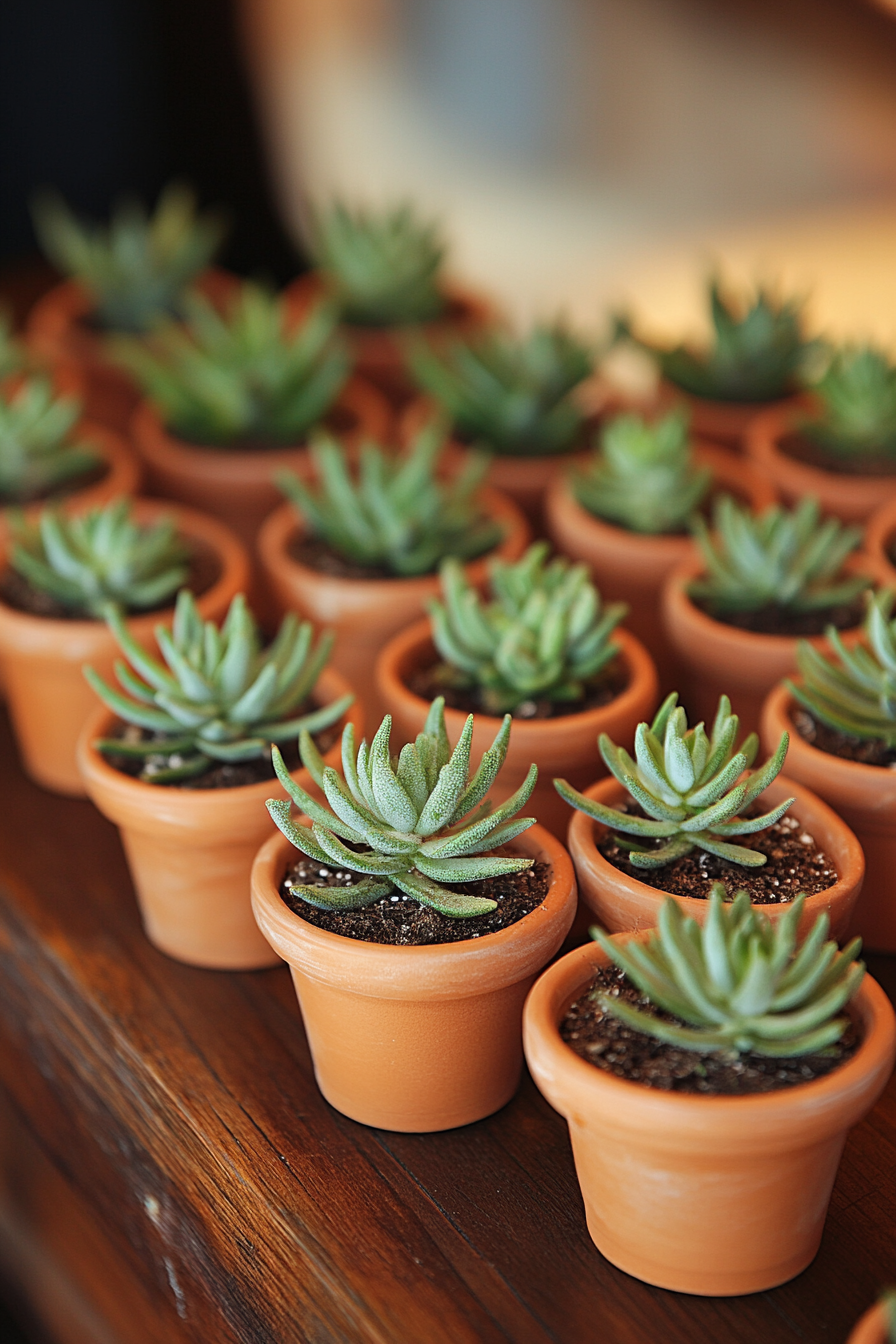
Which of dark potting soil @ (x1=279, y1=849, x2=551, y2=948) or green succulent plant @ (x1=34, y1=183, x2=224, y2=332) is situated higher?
green succulent plant @ (x1=34, y1=183, x2=224, y2=332)

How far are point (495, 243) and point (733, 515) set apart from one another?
4.53 feet

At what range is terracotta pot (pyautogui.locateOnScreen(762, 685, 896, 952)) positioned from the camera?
39.0 inches

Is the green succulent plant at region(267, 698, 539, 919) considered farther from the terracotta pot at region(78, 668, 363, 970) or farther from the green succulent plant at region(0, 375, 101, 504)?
the green succulent plant at region(0, 375, 101, 504)

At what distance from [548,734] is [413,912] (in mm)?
209

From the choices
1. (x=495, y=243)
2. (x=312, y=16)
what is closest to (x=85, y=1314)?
(x=495, y=243)

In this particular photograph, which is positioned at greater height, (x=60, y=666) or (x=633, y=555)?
(x=633, y=555)

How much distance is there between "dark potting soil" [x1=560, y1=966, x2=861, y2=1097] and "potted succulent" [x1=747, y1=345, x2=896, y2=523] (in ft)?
2.39

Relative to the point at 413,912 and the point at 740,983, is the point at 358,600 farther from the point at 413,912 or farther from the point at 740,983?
the point at 740,983

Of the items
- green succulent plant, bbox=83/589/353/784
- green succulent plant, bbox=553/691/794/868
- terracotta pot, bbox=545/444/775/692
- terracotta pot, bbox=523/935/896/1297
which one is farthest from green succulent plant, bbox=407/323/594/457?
terracotta pot, bbox=523/935/896/1297

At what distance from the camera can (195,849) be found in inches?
40.3

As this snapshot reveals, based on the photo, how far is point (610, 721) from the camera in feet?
3.50

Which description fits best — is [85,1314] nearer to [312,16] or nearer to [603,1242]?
[603,1242]

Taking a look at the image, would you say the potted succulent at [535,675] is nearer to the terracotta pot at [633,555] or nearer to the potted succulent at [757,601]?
the potted succulent at [757,601]

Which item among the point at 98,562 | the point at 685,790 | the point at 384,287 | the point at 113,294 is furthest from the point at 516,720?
the point at 113,294
